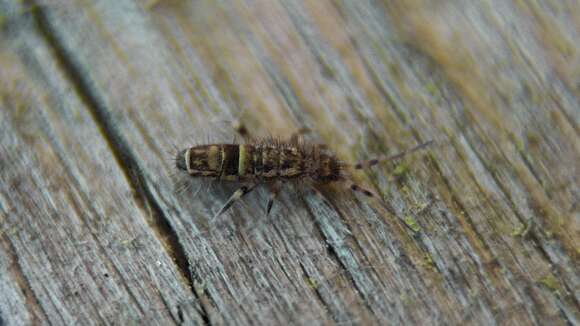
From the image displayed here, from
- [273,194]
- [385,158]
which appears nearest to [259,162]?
[273,194]

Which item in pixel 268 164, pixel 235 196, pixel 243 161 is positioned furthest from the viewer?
pixel 268 164

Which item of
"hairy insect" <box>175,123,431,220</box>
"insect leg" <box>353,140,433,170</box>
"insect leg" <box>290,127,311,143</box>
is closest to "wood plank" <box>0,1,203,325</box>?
"hairy insect" <box>175,123,431,220</box>

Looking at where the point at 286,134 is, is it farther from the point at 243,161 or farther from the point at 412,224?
the point at 412,224

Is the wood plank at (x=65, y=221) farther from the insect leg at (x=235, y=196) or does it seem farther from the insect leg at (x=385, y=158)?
the insect leg at (x=385, y=158)

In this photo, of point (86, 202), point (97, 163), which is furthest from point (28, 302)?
point (97, 163)

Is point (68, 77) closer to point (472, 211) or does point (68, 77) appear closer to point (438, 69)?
point (438, 69)

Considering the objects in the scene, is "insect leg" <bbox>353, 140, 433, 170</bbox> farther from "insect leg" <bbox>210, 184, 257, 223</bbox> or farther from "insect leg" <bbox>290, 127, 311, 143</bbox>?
"insect leg" <bbox>210, 184, 257, 223</bbox>

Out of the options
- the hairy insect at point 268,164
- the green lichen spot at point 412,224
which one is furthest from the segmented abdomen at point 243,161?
the green lichen spot at point 412,224
